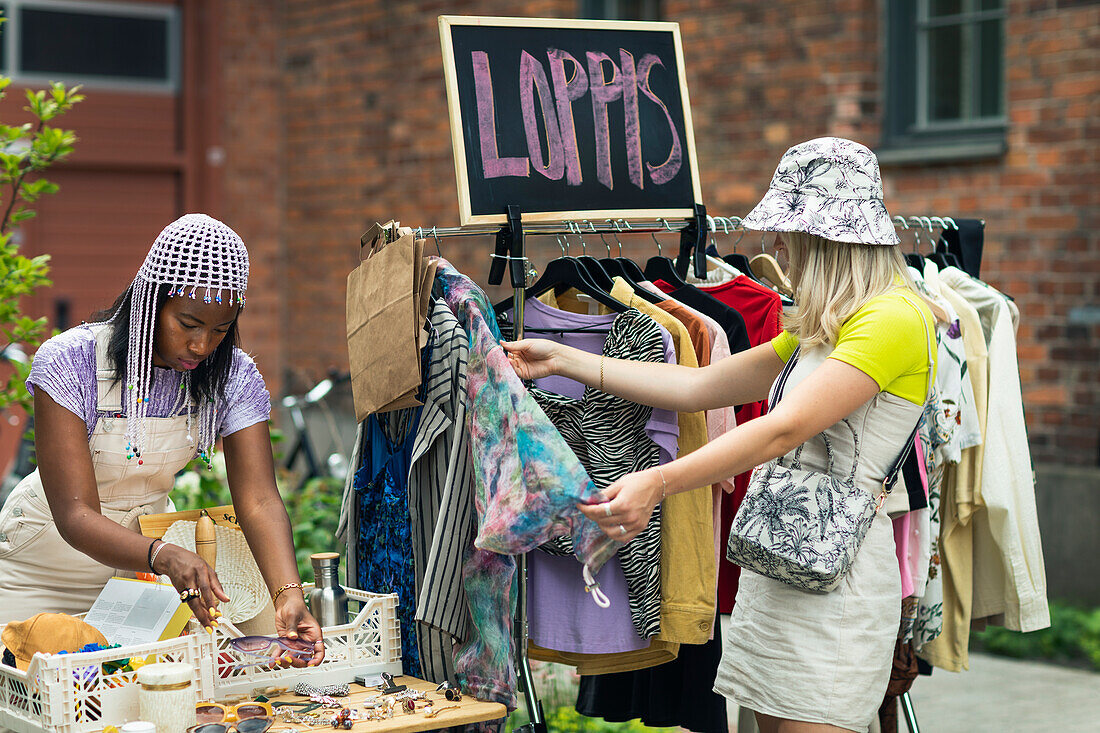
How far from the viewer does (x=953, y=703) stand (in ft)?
16.1

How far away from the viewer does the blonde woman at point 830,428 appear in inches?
96.3

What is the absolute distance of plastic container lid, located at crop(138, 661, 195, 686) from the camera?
2232 mm

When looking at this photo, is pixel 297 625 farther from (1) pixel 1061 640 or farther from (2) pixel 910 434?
(1) pixel 1061 640

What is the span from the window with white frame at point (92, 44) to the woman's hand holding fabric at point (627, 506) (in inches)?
282

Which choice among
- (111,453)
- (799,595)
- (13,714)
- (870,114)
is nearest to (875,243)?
(799,595)

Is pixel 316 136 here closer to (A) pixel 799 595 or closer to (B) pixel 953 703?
(B) pixel 953 703

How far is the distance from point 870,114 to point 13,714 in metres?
5.05

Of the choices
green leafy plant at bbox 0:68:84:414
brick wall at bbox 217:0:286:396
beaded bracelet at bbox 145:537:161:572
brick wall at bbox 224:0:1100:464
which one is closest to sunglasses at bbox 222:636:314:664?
beaded bracelet at bbox 145:537:161:572

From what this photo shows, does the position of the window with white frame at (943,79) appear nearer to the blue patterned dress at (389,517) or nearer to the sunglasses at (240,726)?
the blue patterned dress at (389,517)

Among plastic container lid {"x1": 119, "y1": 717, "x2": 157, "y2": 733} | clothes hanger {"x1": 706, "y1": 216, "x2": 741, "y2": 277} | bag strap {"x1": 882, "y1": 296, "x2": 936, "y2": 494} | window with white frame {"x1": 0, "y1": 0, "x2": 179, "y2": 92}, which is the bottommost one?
plastic container lid {"x1": 119, "y1": 717, "x2": 157, "y2": 733}

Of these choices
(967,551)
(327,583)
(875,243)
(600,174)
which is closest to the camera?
(875,243)

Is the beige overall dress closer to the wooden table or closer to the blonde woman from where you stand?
the wooden table

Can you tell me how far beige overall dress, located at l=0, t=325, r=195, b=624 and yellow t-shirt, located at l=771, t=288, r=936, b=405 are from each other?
1410 millimetres

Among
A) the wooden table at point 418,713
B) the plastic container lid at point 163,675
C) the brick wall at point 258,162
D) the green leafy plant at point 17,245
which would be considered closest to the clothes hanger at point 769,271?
the wooden table at point 418,713
